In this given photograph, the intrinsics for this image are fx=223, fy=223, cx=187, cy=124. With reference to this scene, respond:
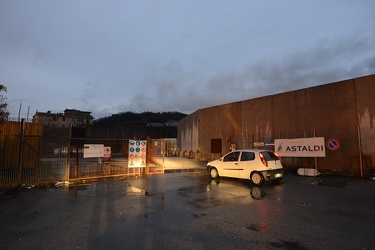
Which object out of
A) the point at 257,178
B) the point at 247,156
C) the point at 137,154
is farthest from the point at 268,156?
the point at 137,154

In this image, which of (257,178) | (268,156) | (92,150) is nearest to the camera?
(257,178)

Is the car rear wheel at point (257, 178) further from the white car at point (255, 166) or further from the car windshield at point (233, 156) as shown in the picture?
the car windshield at point (233, 156)

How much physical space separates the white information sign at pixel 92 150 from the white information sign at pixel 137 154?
1606 millimetres

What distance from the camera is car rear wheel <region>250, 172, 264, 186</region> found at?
31.4 feet

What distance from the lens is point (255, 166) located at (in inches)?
384

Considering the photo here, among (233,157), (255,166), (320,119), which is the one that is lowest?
(255,166)

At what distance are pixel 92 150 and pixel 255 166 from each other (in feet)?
26.7

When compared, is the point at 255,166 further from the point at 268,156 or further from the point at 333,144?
the point at 333,144

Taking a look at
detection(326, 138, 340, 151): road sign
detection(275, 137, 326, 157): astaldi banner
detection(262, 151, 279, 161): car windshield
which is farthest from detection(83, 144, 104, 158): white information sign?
detection(326, 138, 340, 151): road sign

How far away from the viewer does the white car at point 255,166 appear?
9.60 m

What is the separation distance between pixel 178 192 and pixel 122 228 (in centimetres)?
393

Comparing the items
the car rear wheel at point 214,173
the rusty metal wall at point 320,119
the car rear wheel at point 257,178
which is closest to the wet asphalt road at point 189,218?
the car rear wheel at point 257,178

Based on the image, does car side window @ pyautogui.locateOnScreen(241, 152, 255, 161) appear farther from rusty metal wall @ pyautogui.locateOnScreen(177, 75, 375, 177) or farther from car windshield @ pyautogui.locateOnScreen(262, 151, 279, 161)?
rusty metal wall @ pyautogui.locateOnScreen(177, 75, 375, 177)

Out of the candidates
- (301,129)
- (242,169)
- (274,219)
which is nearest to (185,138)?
(301,129)
